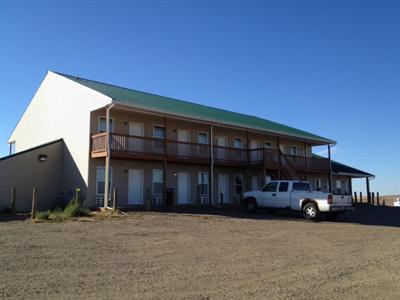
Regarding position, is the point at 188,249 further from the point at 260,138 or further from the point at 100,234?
the point at 260,138

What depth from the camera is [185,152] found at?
998 inches

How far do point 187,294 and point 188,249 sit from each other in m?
4.06

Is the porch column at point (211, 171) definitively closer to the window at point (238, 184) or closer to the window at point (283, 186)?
the window at point (238, 184)

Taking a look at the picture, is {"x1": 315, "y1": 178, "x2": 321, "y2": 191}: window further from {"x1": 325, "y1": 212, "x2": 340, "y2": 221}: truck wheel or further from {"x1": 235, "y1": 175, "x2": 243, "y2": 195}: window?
{"x1": 325, "y1": 212, "x2": 340, "y2": 221}: truck wheel

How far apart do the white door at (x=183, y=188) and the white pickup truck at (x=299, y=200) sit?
453 centimetres

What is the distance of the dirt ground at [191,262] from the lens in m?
7.37

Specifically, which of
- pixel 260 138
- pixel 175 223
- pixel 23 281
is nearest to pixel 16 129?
pixel 260 138

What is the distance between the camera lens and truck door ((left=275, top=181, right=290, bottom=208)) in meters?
21.4

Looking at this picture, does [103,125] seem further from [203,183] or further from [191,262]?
[191,262]

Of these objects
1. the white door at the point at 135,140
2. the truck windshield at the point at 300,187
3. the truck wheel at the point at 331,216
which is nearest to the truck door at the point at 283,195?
Result: the truck windshield at the point at 300,187

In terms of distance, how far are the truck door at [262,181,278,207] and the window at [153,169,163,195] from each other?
615 cm

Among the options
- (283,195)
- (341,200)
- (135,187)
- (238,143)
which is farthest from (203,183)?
(341,200)

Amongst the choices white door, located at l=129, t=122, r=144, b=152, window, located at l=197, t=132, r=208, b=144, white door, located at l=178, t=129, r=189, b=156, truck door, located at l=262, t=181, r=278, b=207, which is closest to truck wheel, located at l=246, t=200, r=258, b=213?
truck door, located at l=262, t=181, r=278, b=207

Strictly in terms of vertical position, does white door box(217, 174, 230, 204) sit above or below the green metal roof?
below
